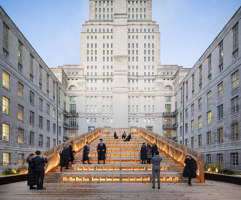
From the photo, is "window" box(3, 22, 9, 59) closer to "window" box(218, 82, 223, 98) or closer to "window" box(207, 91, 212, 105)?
"window" box(218, 82, 223, 98)

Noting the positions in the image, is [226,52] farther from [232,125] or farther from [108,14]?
[108,14]

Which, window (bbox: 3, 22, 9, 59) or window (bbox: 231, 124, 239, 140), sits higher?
window (bbox: 3, 22, 9, 59)

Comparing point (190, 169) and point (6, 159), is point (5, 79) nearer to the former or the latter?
point (6, 159)

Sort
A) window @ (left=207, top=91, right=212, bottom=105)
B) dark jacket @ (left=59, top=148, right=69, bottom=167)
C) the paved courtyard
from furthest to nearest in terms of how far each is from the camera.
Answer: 1. window @ (left=207, top=91, right=212, bottom=105)
2. dark jacket @ (left=59, top=148, right=69, bottom=167)
3. the paved courtyard

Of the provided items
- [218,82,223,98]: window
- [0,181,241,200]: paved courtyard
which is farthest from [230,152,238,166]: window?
[0,181,241,200]: paved courtyard

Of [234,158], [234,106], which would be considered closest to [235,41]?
[234,106]

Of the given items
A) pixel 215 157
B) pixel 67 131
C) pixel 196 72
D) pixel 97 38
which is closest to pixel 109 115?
pixel 67 131

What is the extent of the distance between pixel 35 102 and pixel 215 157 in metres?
25.5

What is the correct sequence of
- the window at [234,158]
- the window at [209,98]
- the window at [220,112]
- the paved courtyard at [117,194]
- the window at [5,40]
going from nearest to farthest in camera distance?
the paved courtyard at [117,194]
the window at [234,158]
the window at [5,40]
the window at [220,112]
the window at [209,98]

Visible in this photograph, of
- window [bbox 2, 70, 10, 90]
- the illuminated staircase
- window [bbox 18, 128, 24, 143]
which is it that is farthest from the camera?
window [bbox 18, 128, 24, 143]

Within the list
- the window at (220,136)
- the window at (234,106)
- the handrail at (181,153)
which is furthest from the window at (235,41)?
the handrail at (181,153)

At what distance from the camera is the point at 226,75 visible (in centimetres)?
3023

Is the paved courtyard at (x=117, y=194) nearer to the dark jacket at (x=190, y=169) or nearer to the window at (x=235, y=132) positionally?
the dark jacket at (x=190, y=169)

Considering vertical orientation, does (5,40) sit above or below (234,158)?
above
